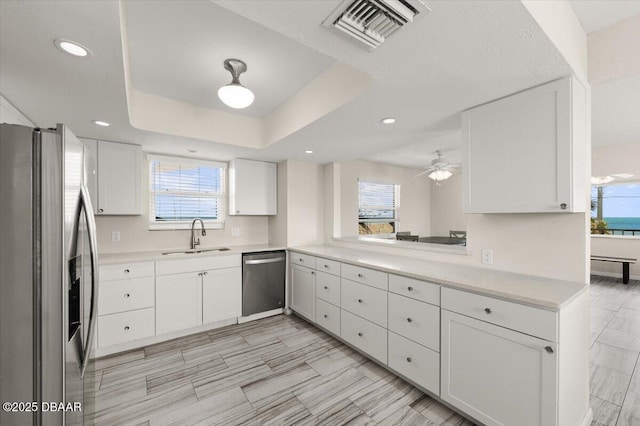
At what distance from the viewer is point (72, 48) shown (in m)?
1.31

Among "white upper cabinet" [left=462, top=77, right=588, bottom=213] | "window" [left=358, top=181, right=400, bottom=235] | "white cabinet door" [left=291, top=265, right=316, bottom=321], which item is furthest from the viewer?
"window" [left=358, top=181, right=400, bottom=235]

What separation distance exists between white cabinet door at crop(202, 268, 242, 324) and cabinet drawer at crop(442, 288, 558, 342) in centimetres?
244

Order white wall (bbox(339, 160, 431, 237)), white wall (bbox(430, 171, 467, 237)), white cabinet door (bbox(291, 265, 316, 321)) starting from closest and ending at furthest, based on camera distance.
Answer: white cabinet door (bbox(291, 265, 316, 321))
white wall (bbox(339, 160, 431, 237))
white wall (bbox(430, 171, 467, 237))

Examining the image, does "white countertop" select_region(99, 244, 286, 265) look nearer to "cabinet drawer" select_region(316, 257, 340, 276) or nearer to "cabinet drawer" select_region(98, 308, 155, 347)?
"cabinet drawer" select_region(98, 308, 155, 347)

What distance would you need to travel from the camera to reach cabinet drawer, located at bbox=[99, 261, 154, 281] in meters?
2.62


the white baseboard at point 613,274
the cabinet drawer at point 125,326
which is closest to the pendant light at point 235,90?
the cabinet drawer at point 125,326

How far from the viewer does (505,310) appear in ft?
5.05

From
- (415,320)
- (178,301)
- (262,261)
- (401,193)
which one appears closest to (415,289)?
(415,320)

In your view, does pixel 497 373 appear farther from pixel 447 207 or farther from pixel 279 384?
pixel 447 207

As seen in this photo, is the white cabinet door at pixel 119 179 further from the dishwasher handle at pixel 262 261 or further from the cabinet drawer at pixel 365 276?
the cabinet drawer at pixel 365 276

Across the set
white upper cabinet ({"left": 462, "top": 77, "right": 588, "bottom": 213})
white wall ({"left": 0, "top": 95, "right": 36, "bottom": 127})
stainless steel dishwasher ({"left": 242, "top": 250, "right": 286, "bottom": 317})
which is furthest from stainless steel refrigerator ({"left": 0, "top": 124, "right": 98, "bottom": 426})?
stainless steel dishwasher ({"left": 242, "top": 250, "right": 286, "bottom": 317})

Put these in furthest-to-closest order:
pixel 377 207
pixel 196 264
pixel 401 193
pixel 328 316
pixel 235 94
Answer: pixel 401 193 → pixel 377 207 → pixel 196 264 → pixel 328 316 → pixel 235 94

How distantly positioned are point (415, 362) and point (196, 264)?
2.47 meters

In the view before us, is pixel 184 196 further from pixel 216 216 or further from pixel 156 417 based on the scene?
pixel 156 417
